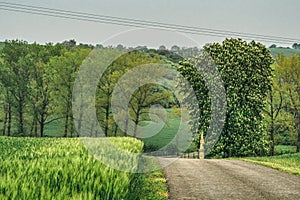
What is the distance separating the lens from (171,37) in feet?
103

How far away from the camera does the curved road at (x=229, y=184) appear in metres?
13.4

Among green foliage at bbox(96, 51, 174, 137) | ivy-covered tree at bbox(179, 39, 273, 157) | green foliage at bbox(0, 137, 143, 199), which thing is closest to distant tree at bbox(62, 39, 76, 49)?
green foliage at bbox(96, 51, 174, 137)

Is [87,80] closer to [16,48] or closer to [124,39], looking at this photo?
[16,48]

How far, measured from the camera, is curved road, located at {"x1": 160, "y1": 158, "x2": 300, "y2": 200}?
13.4 m

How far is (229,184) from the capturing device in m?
15.6

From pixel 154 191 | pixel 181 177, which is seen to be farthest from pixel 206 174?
pixel 154 191

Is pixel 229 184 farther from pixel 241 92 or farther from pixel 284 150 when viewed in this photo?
pixel 284 150

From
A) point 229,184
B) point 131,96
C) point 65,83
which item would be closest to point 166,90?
point 131,96

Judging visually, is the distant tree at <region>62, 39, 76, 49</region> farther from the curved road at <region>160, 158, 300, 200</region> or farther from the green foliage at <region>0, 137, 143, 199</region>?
the green foliage at <region>0, 137, 143, 199</region>

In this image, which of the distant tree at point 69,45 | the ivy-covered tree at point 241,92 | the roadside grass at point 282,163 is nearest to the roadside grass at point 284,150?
the ivy-covered tree at point 241,92

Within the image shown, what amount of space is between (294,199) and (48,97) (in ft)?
169

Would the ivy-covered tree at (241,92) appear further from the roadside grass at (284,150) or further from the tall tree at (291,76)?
the roadside grass at (284,150)

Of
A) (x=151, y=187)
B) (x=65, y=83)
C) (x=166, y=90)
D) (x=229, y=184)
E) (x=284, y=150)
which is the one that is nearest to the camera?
(x=151, y=187)

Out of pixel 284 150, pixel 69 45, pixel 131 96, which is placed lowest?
pixel 284 150
